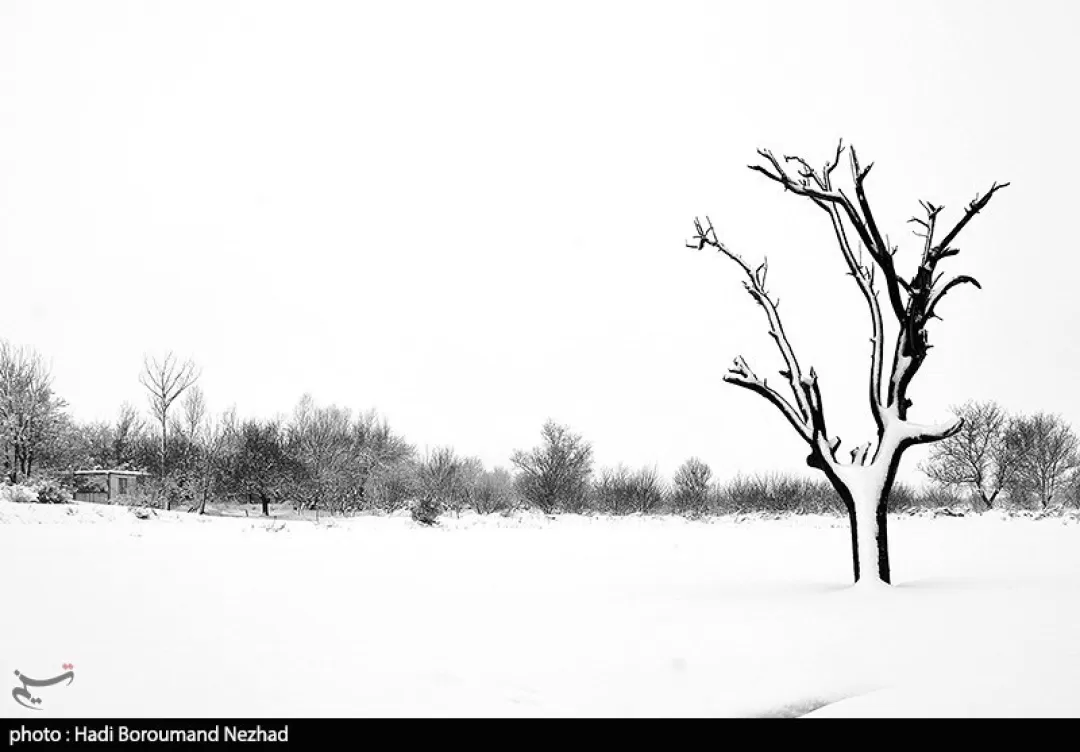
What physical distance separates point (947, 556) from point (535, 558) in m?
8.10

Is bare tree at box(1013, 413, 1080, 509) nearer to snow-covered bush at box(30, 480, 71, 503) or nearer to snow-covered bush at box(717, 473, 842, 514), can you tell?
snow-covered bush at box(717, 473, 842, 514)

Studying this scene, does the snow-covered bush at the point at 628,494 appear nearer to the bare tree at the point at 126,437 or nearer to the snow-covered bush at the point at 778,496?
the snow-covered bush at the point at 778,496

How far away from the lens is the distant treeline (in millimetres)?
39719

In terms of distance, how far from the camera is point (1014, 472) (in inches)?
1884

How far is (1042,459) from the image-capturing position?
4800 centimetres

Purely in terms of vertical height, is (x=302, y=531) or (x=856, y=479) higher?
(x=856, y=479)

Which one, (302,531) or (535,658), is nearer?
(535,658)

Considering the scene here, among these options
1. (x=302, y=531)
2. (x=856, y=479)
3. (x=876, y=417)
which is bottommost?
(x=302, y=531)

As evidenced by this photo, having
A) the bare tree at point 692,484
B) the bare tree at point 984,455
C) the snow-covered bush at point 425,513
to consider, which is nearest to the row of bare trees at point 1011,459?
the bare tree at point 984,455

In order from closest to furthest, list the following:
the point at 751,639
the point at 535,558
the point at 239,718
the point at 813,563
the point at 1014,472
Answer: the point at 239,718 < the point at 751,639 < the point at 813,563 < the point at 535,558 < the point at 1014,472

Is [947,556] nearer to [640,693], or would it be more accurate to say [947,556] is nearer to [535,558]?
[535,558]

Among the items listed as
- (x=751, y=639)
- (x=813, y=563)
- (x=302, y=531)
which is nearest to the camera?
(x=751, y=639)

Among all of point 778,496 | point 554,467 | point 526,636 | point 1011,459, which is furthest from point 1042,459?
point 526,636
